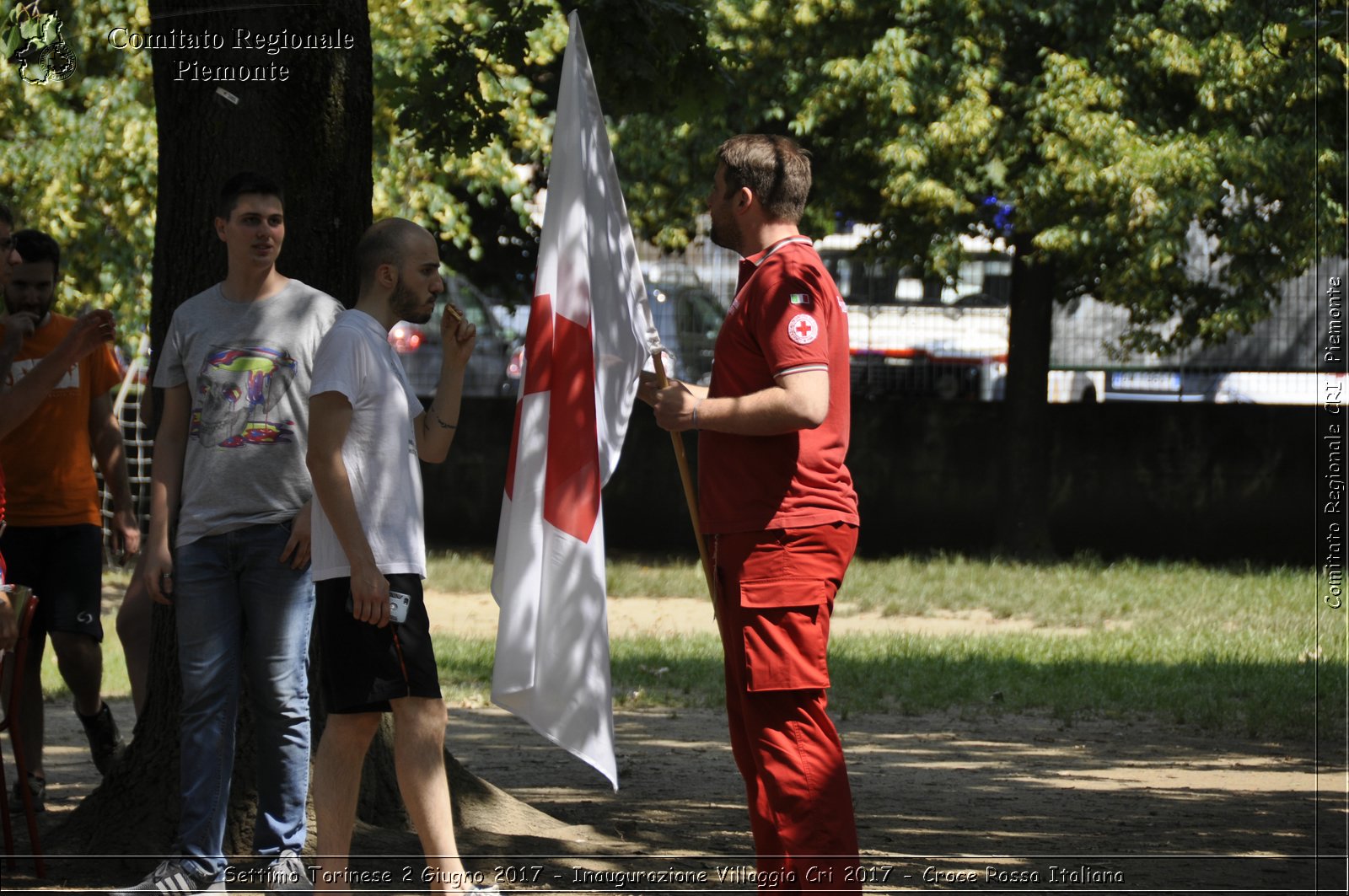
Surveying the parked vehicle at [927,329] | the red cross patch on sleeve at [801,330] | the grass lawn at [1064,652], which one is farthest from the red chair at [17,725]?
the parked vehicle at [927,329]

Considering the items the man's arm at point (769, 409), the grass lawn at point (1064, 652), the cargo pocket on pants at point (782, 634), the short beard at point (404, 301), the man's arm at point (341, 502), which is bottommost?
the grass lawn at point (1064, 652)

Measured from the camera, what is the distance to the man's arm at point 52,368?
16.4ft

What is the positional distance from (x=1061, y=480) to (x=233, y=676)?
13.0 meters

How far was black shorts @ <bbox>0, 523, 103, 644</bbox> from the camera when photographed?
20.0 ft

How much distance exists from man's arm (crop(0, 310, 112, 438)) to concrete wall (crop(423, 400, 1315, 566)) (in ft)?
37.8

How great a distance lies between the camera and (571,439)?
4578 millimetres

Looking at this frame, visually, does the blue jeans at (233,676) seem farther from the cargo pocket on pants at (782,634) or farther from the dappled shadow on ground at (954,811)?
the cargo pocket on pants at (782,634)

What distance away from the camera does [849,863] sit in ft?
13.6

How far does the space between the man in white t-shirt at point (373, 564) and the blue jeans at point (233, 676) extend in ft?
1.19

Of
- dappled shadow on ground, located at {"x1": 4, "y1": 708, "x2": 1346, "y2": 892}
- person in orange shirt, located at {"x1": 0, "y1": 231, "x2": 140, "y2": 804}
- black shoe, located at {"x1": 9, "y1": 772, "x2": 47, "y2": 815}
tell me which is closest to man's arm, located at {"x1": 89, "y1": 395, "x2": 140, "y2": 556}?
person in orange shirt, located at {"x1": 0, "y1": 231, "x2": 140, "y2": 804}

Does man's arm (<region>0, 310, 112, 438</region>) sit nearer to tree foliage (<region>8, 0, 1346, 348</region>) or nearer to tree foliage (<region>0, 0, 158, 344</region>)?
tree foliage (<region>8, 0, 1346, 348</region>)

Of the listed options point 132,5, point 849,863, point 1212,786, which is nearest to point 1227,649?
point 1212,786

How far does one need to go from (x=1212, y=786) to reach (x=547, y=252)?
154 inches

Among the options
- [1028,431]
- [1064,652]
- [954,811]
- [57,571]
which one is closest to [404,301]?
[57,571]
